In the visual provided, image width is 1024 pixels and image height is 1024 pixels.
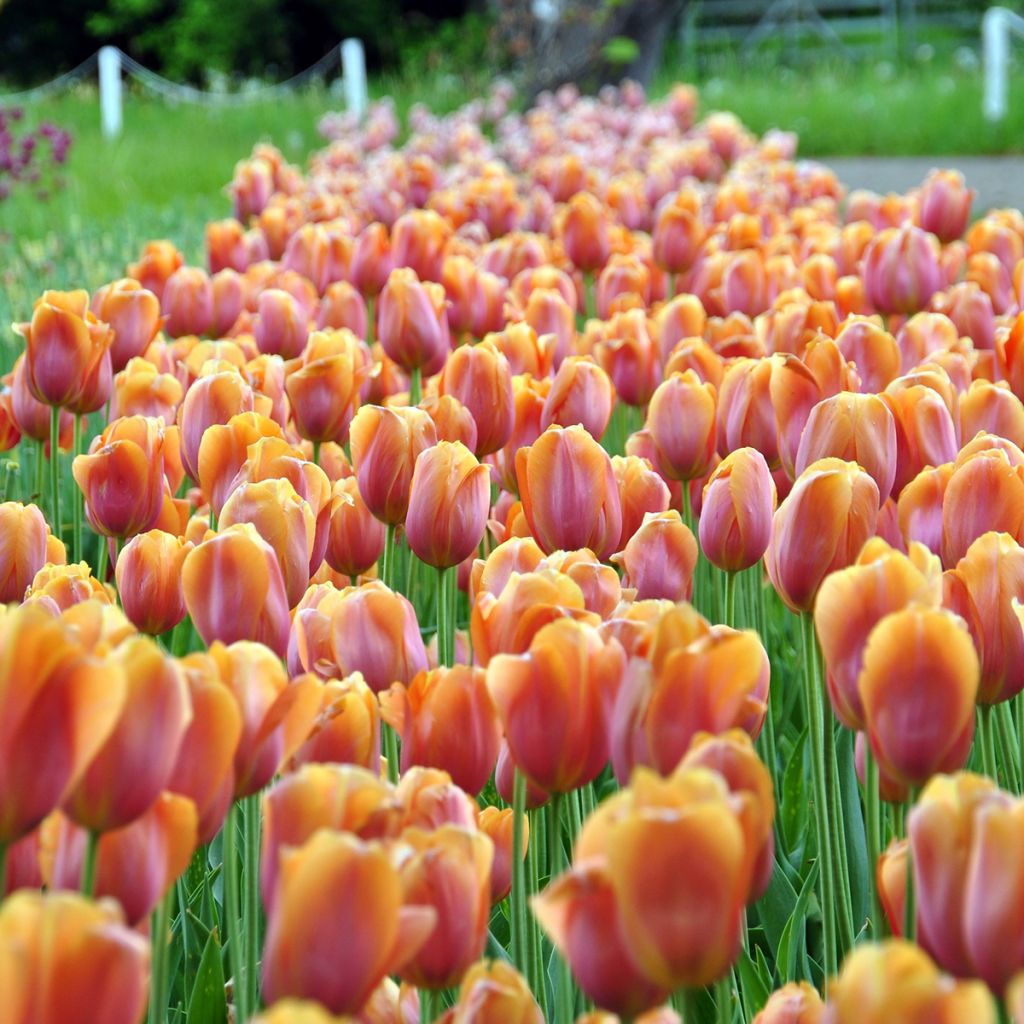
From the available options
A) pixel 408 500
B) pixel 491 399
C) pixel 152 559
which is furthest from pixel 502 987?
pixel 491 399

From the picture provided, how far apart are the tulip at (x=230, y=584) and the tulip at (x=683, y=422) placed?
0.66 m

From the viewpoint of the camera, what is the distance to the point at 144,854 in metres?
0.72

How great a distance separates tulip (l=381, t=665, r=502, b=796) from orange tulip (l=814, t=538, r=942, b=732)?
0.20 meters

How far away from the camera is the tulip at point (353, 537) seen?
1428 mm

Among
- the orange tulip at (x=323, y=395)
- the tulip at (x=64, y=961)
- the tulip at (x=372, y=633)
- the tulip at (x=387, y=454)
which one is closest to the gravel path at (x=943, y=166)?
the orange tulip at (x=323, y=395)

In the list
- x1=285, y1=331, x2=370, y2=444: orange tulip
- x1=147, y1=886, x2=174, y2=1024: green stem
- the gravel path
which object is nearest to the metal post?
the gravel path

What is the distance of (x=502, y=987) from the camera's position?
70cm

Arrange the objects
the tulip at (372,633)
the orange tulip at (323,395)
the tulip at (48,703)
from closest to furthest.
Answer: the tulip at (48,703), the tulip at (372,633), the orange tulip at (323,395)

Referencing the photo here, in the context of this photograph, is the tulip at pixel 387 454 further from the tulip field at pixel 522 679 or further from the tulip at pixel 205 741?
the tulip at pixel 205 741

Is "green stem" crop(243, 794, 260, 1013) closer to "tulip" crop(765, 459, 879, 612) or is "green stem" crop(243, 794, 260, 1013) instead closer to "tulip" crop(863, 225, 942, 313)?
"tulip" crop(765, 459, 879, 612)

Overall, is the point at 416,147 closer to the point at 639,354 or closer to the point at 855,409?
the point at 639,354

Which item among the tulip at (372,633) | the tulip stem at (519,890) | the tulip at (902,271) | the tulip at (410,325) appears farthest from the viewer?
the tulip at (902,271)

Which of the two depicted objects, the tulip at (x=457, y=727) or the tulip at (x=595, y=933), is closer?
the tulip at (x=595, y=933)

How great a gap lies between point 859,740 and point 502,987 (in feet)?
1.55
